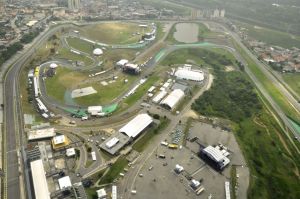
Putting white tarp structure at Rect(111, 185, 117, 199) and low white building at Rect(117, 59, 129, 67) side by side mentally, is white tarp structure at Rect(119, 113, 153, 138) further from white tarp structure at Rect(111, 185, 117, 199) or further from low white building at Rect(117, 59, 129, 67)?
low white building at Rect(117, 59, 129, 67)

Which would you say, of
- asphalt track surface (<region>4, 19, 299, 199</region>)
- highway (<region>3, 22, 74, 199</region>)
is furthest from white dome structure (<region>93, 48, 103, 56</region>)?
highway (<region>3, 22, 74, 199</region>)

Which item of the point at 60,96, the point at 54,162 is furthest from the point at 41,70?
the point at 54,162

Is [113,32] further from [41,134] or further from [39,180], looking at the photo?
[39,180]

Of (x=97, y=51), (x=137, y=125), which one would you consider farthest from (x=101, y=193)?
(x=97, y=51)

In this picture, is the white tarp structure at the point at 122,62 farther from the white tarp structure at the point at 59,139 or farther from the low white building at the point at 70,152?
the low white building at the point at 70,152

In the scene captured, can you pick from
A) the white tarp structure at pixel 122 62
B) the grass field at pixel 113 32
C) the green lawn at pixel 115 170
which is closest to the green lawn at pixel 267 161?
the green lawn at pixel 115 170
